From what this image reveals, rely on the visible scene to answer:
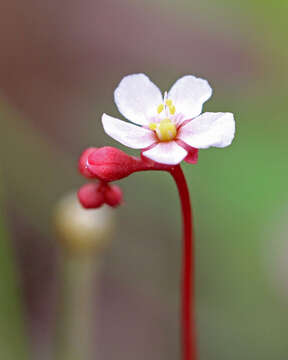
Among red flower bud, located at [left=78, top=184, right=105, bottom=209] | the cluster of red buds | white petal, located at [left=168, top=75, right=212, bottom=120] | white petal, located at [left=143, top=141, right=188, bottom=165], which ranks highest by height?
white petal, located at [left=168, top=75, right=212, bottom=120]

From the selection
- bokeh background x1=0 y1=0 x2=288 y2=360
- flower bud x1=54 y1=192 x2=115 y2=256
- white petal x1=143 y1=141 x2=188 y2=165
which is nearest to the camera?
white petal x1=143 y1=141 x2=188 y2=165

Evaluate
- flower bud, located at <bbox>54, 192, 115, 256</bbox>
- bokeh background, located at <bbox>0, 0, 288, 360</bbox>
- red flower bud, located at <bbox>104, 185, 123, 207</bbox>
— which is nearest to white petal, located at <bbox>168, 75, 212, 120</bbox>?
red flower bud, located at <bbox>104, 185, 123, 207</bbox>

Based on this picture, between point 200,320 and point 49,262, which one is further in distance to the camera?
point 49,262

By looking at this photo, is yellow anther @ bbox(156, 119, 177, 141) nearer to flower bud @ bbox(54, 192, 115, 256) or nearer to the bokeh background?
flower bud @ bbox(54, 192, 115, 256)

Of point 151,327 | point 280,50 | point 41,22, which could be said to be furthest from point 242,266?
point 41,22

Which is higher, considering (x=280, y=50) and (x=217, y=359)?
(x=280, y=50)

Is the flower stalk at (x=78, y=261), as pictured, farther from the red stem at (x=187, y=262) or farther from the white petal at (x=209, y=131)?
the white petal at (x=209, y=131)

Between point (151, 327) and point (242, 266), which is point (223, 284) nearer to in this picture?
point (242, 266)
